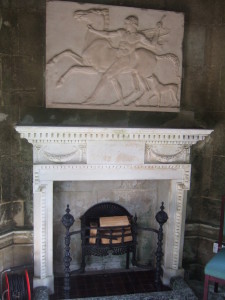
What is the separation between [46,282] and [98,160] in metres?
1.22

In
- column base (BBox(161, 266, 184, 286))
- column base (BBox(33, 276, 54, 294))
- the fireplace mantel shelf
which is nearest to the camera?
the fireplace mantel shelf

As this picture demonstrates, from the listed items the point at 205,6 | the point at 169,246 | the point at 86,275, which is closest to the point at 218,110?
the point at 205,6

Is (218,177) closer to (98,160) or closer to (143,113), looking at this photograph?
(143,113)

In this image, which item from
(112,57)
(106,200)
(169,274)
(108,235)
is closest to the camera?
(112,57)

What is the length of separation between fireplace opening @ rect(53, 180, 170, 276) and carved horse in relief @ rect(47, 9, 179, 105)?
89 cm

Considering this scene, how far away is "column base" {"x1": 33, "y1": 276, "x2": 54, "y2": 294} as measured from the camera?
2967 mm

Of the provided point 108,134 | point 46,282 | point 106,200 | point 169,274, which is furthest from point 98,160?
point 169,274

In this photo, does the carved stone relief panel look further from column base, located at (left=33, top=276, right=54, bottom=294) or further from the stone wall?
column base, located at (left=33, top=276, right=54, bottom=294)

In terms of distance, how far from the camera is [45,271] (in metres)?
2.99

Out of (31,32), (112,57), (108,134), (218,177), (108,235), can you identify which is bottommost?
(108,235)

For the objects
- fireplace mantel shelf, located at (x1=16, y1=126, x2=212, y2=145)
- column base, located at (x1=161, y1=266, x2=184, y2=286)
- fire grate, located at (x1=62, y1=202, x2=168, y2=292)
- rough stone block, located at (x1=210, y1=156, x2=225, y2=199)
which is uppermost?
fireplace mantel shelf, located at (x1=16, y1=126, x2=212, y2=145)

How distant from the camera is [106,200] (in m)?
3.33

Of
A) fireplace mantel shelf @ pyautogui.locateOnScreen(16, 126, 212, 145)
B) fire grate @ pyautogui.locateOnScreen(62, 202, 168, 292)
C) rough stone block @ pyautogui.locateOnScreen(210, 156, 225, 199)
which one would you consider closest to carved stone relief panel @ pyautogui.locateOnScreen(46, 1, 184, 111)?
fireplace mantel shelf @ pyautogui.locateOnScreen(16, 126, 212, 145)

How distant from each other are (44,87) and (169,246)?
6.32 ft
